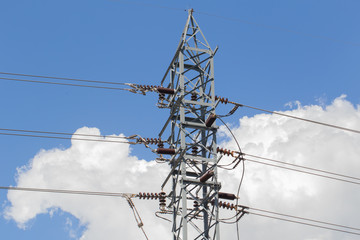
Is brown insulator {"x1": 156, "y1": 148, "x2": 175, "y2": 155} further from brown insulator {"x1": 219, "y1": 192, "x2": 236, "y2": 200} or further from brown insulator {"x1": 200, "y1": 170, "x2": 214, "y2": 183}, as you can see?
brown insulator {"x1": 219, "y1": 192, "x2": 236, "y2": 200}

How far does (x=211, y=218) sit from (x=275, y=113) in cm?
615

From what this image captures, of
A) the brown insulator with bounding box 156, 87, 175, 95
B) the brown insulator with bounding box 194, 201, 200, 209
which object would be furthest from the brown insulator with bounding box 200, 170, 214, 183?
the brown insulator with bounding box 156, 87, 175, 95

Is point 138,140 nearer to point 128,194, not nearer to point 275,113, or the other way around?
point 128,194

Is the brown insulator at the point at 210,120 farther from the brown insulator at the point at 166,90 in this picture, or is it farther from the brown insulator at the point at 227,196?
the brown insulator at the point at 227,196

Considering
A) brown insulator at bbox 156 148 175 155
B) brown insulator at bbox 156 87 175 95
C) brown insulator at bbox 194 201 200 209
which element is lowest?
brown insulator at bbox 194 201 200 209

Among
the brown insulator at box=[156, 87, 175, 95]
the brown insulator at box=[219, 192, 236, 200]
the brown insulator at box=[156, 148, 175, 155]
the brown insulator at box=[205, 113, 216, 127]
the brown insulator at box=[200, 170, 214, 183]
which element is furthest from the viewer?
the brown insulator at box=[156, 87, 175, 95]

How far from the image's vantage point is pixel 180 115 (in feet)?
64.6

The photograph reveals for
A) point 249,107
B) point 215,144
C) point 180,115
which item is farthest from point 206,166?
point 249,107

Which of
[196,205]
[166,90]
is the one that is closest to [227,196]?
[196,205]

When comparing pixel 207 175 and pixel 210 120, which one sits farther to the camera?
pixel 210 120

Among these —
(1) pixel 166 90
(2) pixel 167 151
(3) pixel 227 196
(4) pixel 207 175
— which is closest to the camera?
→ (4) pixel 207 175

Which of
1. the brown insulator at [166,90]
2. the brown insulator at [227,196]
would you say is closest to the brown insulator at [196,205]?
the brown insulator at [227,196]

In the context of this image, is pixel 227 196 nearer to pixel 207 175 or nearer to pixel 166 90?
pixel 207 175

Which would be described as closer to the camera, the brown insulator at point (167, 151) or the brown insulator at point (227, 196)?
the brown insulator at point (227, 196)
